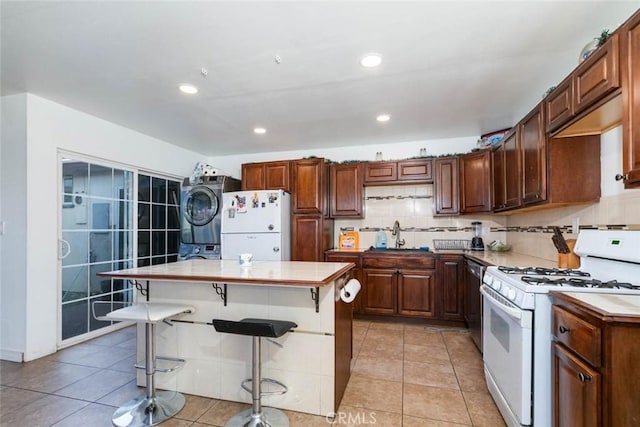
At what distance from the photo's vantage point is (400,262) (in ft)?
12.4

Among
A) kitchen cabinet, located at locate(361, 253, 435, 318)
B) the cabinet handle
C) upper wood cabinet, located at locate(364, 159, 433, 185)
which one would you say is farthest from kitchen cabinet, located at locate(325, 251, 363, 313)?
the cabinet handle

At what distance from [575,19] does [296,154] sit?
3.63m

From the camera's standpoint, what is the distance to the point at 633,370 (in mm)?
1108

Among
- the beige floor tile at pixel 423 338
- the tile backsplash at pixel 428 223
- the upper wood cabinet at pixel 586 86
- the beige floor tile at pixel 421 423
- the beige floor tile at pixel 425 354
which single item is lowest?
the beige floor tile at pixel 423 338

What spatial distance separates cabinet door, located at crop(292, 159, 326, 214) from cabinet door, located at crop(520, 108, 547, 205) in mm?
2332

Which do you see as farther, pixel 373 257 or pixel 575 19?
pixel 373 257

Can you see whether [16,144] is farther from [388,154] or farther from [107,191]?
[388,154]

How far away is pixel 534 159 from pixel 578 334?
159 cm

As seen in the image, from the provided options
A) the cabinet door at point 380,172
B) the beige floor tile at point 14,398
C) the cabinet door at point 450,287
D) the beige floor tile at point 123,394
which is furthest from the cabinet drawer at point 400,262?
the beige floor tile at point 14,398

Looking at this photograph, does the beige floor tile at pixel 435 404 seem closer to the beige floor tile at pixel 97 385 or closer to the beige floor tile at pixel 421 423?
the beige floor tile at pixel 421 423

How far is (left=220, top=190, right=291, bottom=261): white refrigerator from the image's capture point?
400 cm

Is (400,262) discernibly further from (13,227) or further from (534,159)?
(13,227)

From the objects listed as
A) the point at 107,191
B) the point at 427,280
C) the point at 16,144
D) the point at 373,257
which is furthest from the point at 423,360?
the point at 16,144

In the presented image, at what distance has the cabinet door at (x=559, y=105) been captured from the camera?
6.22 feet
